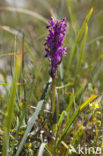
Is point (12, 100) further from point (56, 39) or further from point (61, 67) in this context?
point (61, 67)

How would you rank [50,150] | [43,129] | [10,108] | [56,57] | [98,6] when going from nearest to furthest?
1. [10,108]
2. [50,150]
3. [56,57]
4. [43,129]
5. [98,6]

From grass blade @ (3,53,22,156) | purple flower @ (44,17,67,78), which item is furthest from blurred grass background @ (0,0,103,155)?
grass blade @ (3,53,22,156)

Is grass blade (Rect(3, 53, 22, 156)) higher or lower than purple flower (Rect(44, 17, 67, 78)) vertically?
lower

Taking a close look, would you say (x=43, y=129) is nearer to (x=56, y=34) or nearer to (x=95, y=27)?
(x=56, y=34)

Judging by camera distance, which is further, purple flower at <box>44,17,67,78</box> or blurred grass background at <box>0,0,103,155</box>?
blurred grass background at <box>0,0,103,155</box>

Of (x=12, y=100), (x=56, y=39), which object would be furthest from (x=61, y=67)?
(x=12, y=100)

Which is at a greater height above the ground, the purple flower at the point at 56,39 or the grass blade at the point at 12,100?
the purple flower at the point at 56,39

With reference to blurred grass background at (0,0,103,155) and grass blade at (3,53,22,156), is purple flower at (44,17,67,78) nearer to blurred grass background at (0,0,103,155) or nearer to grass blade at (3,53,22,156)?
blurred grass background at (0,0,103,155)

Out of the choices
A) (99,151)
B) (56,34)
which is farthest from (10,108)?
(99,151)

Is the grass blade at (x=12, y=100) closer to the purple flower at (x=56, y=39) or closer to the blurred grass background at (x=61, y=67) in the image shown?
the blurred grass background at (x=61, y=67)

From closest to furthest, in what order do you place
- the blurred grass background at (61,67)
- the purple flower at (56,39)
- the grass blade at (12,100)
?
the grass blade at (12,100) < the purple flower at (56,39) < the blurred grass background at (61,67)

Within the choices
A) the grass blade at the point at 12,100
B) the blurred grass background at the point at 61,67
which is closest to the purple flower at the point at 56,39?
the blurred grass background at the point at 61,67
